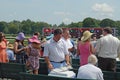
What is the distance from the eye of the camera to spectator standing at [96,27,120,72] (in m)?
9.78

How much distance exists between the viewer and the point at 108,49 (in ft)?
32.1

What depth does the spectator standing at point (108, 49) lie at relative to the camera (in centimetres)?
978

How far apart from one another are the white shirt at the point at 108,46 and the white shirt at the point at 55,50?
155 centimetres

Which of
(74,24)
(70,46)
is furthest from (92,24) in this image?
(70,46)

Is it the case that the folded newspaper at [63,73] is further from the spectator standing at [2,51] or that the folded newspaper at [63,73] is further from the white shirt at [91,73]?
the spectator standing at [2,51]

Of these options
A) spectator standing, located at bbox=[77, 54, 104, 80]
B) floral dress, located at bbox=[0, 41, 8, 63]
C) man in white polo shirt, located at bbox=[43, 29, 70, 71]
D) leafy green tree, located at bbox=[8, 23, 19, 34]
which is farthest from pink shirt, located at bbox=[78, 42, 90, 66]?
leafy green tree, located at bbox=[8, 23, 19, 34]

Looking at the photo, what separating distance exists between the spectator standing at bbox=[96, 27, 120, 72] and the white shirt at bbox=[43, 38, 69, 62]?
1.56m

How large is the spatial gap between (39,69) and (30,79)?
316 centimetres

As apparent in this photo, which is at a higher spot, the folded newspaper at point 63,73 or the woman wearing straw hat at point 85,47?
the woman wearing straw hat at point 85,47

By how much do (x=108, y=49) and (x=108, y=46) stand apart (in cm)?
8

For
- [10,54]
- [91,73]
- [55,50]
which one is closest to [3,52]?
[10,54]

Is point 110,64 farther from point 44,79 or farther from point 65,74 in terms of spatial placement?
point 44,79

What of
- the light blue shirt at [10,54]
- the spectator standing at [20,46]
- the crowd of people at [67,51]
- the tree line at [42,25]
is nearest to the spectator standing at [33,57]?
the crowd of people at [67,51]

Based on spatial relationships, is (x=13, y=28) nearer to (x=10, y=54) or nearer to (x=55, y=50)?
(x=10, y=54)
